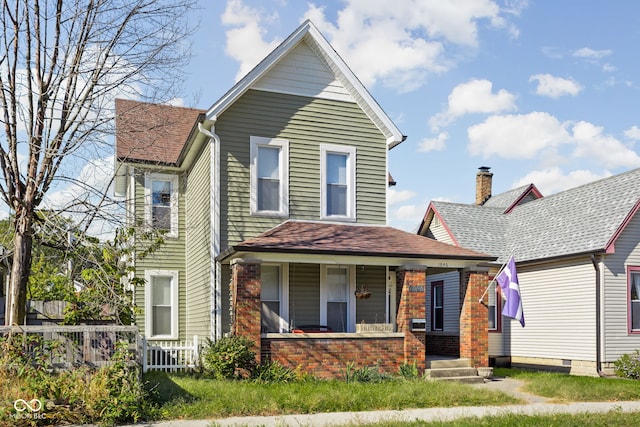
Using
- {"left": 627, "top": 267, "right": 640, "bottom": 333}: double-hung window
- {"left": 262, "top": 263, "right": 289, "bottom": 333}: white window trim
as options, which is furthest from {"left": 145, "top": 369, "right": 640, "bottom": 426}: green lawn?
{"left": 627, "top": 267, "right": 640, "bottom": 333}: double-hung window

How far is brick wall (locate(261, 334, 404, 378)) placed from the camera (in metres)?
15.3

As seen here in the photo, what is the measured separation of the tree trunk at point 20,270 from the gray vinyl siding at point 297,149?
4934 millimetres

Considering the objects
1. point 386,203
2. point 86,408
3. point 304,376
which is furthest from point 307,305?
point 86,408

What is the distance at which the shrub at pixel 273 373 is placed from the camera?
14703 millimetres

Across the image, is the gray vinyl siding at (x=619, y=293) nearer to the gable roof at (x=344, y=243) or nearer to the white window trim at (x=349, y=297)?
the gable roof at (x=344, y=243)

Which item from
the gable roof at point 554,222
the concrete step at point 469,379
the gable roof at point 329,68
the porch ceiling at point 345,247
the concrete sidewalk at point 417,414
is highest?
the gable roof at point 329,68

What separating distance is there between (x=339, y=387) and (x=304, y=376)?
5.29ft

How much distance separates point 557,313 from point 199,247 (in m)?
10.9

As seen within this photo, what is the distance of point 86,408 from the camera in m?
10.4

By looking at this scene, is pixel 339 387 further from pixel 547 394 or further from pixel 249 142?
pixel 249 142

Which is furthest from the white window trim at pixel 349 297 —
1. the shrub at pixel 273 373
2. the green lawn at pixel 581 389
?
the green lawn at pixel 581 389

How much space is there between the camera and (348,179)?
18.3 metres

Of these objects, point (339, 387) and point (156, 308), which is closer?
point (339, 387)

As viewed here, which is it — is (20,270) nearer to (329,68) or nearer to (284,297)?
(284,297)
